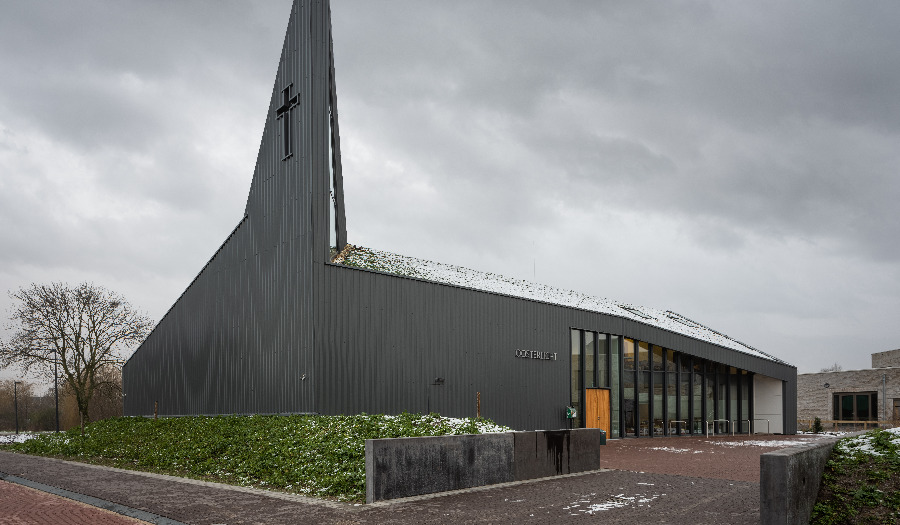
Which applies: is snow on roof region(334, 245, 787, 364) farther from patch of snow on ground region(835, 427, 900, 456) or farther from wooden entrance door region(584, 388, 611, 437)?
patch of snow on ground region(835, 427, 900, 456)

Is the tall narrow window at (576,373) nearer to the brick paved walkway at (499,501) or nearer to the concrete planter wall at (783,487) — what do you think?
the brick paved walkway at (499,501)

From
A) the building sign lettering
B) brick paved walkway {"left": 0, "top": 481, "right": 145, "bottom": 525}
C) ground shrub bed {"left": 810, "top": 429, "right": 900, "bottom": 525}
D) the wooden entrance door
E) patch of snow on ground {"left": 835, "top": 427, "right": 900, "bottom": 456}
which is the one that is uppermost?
the building sign lettering

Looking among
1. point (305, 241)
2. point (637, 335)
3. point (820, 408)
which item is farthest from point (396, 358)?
point (820, 408)

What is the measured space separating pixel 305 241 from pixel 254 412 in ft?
19.7

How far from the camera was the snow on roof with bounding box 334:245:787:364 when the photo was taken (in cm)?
2359

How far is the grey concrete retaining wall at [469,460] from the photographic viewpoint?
1113cm

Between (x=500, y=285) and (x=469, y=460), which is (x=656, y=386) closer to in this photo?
(x=500, y=285)

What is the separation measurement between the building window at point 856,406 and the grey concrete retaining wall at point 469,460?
4053 centimetres

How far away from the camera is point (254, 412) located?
70.5ft

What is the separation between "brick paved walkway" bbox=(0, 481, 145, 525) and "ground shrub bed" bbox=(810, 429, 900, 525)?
9.28m

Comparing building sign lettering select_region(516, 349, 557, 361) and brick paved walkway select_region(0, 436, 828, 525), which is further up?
building sign lettering select_region(516, 349, 557, 361)

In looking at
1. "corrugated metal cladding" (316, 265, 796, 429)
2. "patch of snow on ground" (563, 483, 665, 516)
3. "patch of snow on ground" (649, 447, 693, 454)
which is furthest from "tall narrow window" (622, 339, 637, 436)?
"patch of snow on ground" (563, 483, 665, 516)

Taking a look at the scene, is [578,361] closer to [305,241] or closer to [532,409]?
[532,409]

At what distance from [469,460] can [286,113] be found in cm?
1349
